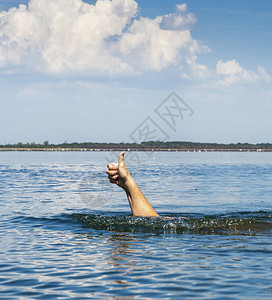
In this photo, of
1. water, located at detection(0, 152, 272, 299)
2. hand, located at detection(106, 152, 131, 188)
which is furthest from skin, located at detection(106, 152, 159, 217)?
water, located at detection(0, 152, 272, 299)

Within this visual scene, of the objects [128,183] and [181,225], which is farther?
[181,225]

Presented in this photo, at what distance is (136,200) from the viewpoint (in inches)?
517

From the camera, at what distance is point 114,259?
1032 centimetres

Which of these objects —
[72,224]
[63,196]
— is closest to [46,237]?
[72,224]

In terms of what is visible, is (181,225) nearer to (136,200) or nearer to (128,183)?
(136,200)

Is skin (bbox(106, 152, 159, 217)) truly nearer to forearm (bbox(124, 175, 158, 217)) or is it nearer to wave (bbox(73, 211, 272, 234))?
forearm (bbox(124, 175, 158, 217))

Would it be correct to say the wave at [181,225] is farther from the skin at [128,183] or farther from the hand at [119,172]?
the hand at [119,172]

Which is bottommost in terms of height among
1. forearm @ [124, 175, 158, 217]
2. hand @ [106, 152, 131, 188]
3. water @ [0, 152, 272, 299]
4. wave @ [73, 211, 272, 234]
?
water @ [0, 152, 272, 299]

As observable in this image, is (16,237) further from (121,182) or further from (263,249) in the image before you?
(263,249)

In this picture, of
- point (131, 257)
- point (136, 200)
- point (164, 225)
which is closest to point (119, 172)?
point (136, 200)

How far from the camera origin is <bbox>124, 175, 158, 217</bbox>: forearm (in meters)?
12.8

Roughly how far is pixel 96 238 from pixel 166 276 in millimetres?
4300

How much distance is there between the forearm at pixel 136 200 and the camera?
12.8 m

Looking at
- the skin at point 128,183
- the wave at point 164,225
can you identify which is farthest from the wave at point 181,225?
the skin at point 128,183
